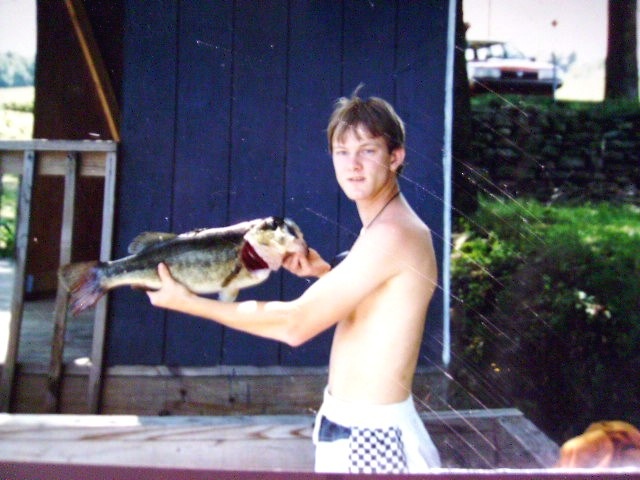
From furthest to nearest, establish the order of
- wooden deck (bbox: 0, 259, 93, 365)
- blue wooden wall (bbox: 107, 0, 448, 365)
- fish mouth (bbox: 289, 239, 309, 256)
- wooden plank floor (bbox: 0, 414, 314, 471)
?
wooden deck (bbox: 0, 259, 93, 365)
blue wooden wall (bbox: 107, 0, 448, 365)
wooden plank floor (bbox: 0, 414, 314, 471)
fish mouth (bbox: 289, 239, 309, 256)

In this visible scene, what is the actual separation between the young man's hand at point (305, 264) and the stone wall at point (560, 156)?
1.79m

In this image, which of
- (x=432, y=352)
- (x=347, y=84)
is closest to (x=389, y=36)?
(x=347, y=84)

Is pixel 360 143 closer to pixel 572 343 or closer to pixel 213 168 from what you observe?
pixel 213 168

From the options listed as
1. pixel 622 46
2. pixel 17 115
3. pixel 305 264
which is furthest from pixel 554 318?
pixel 17 115

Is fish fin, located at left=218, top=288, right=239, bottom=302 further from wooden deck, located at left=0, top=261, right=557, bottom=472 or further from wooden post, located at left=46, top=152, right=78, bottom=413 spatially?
wooden post, located at left=46, top=152, right=78, bottom=413

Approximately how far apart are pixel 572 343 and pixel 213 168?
1.61m

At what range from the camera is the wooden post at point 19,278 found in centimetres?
205

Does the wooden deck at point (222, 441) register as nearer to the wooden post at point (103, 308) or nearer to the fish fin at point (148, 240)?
the wooden post at point (103, 308)

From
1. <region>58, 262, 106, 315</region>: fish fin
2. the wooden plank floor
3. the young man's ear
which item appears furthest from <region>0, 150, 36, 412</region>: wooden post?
the young man's ear

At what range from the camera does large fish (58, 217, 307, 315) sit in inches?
51.8

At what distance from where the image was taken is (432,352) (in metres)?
2.27

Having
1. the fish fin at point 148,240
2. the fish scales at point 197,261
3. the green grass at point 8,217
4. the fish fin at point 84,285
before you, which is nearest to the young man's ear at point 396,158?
the fish scales at point 197,261

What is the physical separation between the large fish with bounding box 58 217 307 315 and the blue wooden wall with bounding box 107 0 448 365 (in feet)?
2.26

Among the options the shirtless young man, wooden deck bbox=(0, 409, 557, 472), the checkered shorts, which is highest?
the shirtless young man
